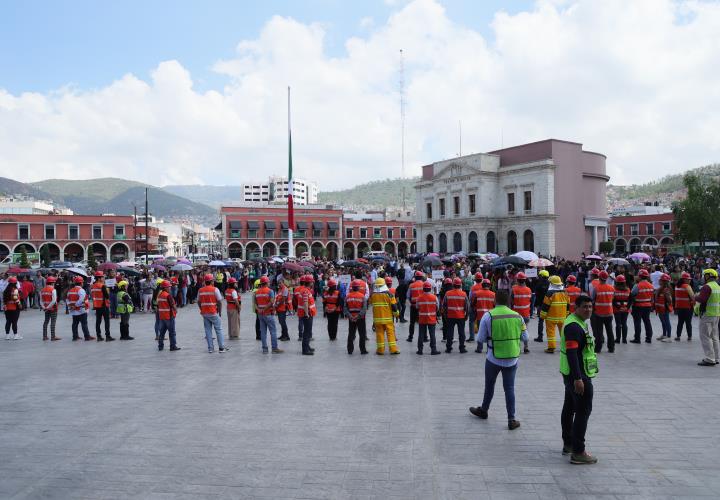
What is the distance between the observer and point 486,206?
186ft

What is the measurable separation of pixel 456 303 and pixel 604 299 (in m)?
2.95

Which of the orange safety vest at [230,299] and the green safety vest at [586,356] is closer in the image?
the green safety vest at [586,356]

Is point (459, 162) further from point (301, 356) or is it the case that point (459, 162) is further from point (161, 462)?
point (161, 462)

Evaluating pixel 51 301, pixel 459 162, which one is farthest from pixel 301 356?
pixel 459 162

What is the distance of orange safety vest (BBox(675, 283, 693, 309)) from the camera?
10.9 meters

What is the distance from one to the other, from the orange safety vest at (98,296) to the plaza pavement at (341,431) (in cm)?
258

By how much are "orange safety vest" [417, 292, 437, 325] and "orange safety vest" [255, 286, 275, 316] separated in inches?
121

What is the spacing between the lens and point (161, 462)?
16.9 ft

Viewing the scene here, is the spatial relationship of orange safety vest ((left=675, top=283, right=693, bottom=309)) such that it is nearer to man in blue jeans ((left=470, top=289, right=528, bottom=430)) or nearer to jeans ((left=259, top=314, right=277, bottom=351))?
man in blue jeans ((left=470, top=289, right=528, bottom=430))

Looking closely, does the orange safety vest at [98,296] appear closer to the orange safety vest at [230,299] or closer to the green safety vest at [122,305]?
the green safety vest at [122,305]

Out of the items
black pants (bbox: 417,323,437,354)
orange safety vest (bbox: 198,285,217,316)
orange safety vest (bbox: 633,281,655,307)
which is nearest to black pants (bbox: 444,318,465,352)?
black pants (bbox: 417,323,437,354)

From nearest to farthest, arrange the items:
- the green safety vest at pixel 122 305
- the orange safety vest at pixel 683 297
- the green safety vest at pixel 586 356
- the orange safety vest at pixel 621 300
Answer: the green safety vest at pixel 586 356, the orange safety vest at pixel 683 297, the orange safety vest at pixel 621 300, the green safety vest at pixel 122 305

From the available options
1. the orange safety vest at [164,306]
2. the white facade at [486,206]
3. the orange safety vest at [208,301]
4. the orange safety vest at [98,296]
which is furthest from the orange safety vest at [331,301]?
the white facade at [486,206]

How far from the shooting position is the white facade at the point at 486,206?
52.4 meters
